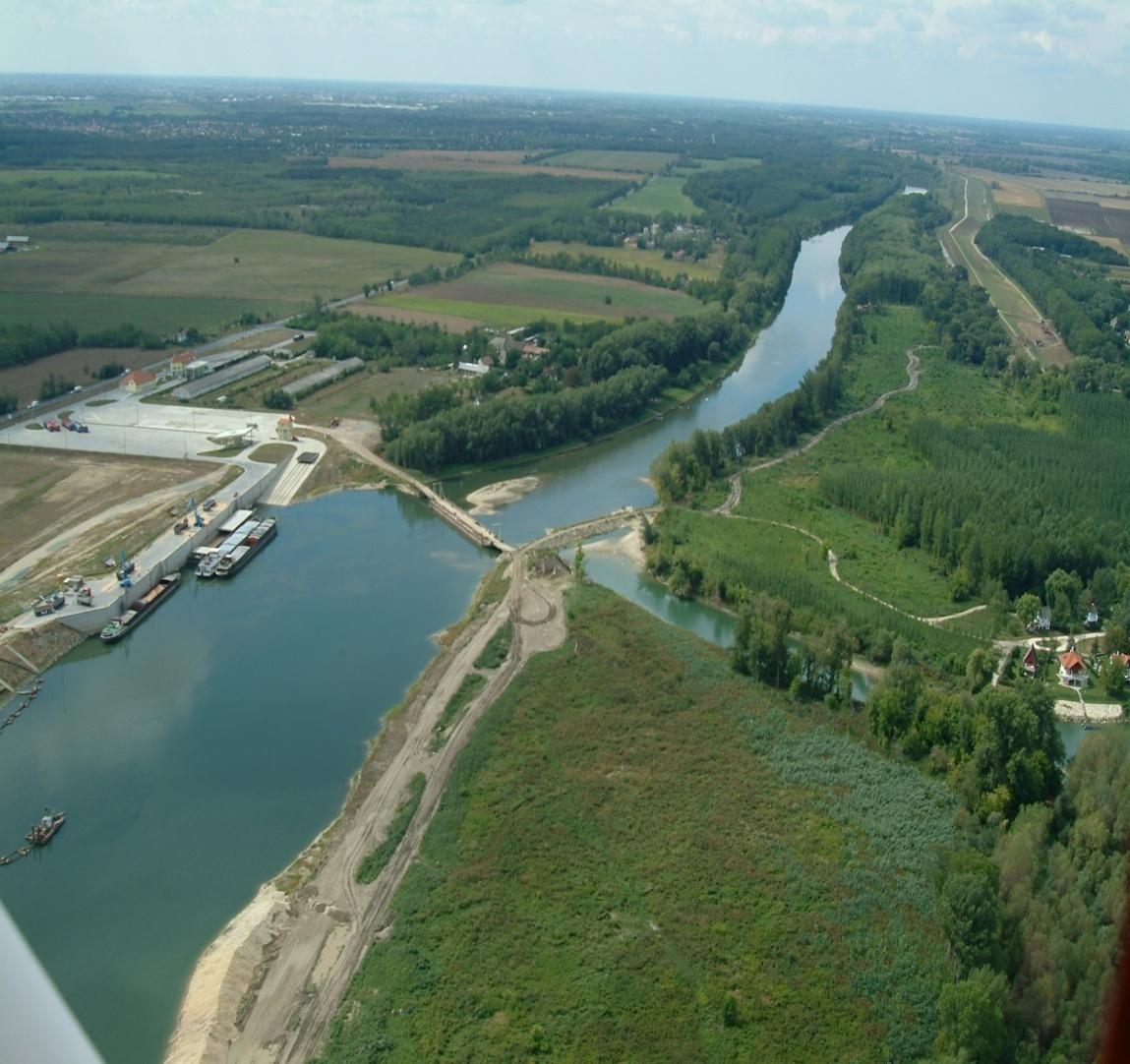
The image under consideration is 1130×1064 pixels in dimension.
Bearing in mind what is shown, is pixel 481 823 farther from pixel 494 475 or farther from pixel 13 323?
pixel 13 323

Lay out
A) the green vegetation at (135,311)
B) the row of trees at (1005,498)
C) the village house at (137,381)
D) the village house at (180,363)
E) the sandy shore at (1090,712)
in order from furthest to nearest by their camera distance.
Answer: the green vegetation at (135,311), the village house at (180,363), the village house at (137,381), the row of trees at (1005,498), the sandy shore at (1090,712)

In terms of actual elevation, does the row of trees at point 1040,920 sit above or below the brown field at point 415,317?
above

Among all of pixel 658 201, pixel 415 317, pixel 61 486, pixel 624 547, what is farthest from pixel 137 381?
pixel 658 201

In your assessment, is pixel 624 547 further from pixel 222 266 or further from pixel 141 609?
pixel 222 266

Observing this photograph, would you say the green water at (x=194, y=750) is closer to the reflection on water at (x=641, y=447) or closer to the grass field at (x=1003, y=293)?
the reflection on water at (x=641, y=447)

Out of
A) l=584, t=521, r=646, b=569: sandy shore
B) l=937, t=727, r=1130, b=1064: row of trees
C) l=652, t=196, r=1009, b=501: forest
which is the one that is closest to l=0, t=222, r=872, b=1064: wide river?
l=584, t=521, r=646, b=569: sandy shore

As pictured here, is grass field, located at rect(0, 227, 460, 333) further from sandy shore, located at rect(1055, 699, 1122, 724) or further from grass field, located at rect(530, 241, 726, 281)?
sandy shore, located at rect(1055, 699, 1122, 724)

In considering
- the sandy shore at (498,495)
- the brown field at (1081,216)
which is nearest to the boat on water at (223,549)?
the sandy shore at (498,495)
